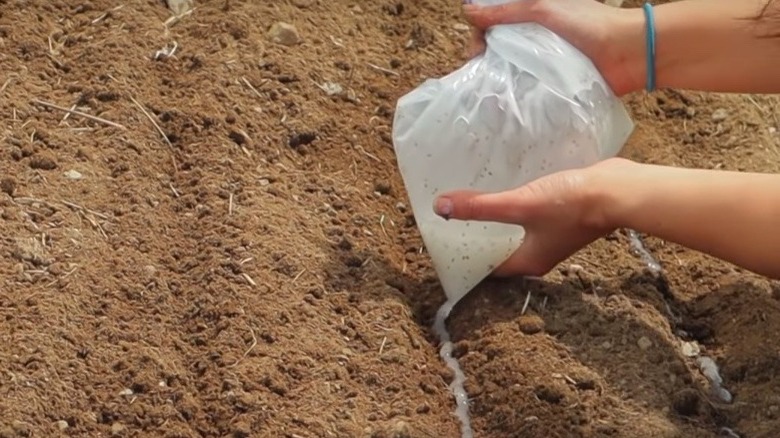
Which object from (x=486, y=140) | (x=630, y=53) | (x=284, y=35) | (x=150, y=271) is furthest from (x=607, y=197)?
(x=284, y=35)

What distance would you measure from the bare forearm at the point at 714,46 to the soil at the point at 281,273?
26 centimetres

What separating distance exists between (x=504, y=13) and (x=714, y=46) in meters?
0.32

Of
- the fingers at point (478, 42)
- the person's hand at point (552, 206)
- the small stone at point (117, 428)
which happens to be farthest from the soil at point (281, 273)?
the fingers at point (478, 42)

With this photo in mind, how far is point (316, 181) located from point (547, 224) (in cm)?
43

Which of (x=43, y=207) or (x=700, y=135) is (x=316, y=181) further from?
(x=700, y=135)

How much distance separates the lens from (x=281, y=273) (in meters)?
1.94

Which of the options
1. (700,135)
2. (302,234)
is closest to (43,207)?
(302,234)

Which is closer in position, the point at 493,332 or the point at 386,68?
the point at 493,332

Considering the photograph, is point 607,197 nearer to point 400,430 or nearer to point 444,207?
point 444,207

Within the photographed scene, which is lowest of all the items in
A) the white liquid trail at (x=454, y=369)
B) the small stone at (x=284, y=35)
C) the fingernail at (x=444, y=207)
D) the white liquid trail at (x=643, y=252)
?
the white liquid trail at (x=454, y=369)

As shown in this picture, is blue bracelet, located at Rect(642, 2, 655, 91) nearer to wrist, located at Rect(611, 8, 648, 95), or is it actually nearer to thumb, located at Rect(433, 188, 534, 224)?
wrist, located at Rect(611, 8, 648, 95)

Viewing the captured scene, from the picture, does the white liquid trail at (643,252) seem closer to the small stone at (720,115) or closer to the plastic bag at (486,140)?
the plastic bag at (486,140)

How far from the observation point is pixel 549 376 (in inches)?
71.6

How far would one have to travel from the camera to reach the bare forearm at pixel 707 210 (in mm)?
1764
